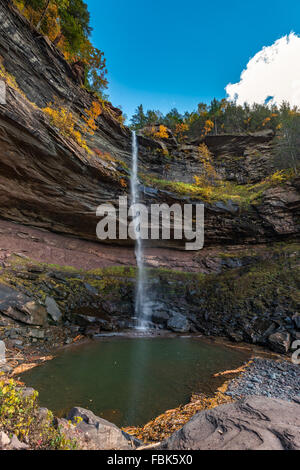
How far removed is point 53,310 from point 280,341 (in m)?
10.7

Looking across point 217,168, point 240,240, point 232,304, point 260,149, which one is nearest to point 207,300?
point 232,304

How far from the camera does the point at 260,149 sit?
23.7 metres

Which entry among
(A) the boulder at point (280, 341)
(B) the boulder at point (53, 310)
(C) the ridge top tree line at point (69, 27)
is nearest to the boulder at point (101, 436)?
(B) the boulder at point (53, 310)

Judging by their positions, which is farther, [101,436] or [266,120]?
[266,120]

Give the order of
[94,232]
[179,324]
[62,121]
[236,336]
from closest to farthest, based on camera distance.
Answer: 1. [236,336]
2. [179,324]
3. [62,121]
4. [94,232]

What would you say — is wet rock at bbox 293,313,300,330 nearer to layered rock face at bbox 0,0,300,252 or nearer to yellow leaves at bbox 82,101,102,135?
layered rock face at bbox 0,0,300,252

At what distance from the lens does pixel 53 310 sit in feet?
30.8

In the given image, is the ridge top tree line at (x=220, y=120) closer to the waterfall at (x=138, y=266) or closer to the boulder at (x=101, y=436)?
the waterfall at (x=138, y=266)

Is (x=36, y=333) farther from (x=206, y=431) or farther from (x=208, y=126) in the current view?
(x=208, y=126)

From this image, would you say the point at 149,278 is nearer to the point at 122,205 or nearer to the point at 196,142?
the point at 122,205

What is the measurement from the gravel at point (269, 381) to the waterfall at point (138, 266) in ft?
21.1

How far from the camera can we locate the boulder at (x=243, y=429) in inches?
85.3

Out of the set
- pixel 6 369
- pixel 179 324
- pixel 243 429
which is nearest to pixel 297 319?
pixel 179 324

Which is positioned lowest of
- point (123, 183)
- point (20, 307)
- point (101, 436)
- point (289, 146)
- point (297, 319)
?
point (297, 319)
